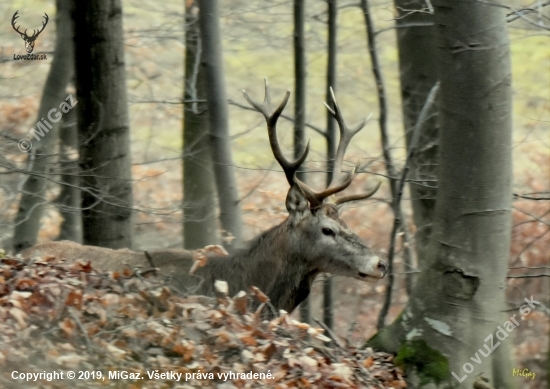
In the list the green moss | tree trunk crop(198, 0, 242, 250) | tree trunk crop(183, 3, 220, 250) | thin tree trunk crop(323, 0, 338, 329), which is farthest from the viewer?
tree trunk crop(183, 3, 220, 250)

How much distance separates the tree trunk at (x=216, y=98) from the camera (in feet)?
31.4

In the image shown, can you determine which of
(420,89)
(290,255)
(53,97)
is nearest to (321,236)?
(290,255)

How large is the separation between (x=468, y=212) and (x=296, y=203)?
2657 mm

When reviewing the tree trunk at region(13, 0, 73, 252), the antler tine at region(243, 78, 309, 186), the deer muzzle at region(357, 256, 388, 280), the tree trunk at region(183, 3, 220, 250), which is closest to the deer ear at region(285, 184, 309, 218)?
the antler tine at region(243, 78, 309, 186)

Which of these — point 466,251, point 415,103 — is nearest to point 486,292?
point 466,251

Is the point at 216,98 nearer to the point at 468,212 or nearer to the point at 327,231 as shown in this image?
the point at 327,231

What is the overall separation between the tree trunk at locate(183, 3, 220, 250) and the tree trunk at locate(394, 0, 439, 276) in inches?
127

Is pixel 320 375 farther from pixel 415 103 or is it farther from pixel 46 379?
pixel 415 103

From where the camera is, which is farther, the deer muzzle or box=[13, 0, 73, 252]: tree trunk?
box=[13, 0, 73, 252]: tree trunk

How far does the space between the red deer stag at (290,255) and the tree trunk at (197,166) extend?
3395mm

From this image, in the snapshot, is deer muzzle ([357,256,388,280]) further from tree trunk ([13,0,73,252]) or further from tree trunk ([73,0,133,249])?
tree trunk ([13,0,73,252])

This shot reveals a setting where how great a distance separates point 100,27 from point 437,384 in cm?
529

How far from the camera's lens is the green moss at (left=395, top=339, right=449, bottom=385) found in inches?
243

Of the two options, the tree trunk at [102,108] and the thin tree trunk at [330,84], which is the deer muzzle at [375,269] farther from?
the tree trunk at [102,108]
